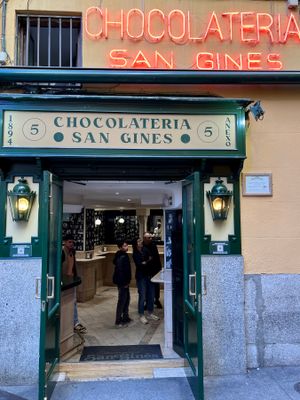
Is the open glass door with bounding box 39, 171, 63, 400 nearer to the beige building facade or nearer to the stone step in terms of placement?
the stone step

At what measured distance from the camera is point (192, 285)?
13.3 ft

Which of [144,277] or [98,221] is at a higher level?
[98,221]

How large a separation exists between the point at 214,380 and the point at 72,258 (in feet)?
10.7

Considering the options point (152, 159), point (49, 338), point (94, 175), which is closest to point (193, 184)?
point (152, 159)

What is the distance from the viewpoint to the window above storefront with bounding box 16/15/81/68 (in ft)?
16.7

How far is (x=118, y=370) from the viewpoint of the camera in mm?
4488

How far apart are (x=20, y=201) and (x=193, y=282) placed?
93.0 inches

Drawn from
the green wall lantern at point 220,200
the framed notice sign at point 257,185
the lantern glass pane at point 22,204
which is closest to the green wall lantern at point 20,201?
the lantern glass pane at point 22,204

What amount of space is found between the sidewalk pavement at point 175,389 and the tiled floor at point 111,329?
2.17ft

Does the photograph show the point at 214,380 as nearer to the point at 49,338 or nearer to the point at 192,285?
the point at 192,285

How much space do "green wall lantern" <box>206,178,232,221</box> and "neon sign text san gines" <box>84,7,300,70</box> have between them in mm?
1783

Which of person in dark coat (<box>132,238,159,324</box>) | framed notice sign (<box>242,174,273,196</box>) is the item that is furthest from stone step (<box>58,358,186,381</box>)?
framed notice sign (<box>242,174,273,196</box>)

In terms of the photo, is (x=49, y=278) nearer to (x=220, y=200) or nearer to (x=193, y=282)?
(x=193, y=282)

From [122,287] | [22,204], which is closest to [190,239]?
[22,204]
